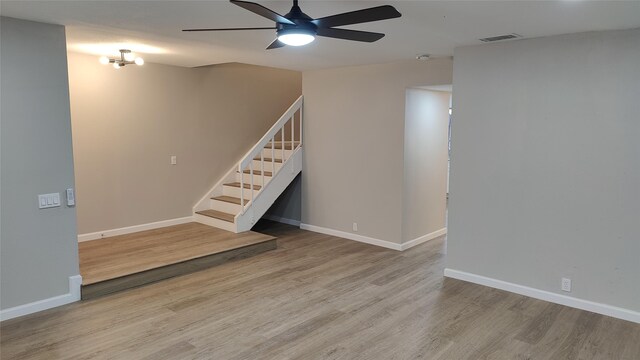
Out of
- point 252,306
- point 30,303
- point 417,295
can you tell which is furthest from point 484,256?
point 30,303

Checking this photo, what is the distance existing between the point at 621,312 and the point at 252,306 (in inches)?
126

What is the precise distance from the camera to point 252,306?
3.81m


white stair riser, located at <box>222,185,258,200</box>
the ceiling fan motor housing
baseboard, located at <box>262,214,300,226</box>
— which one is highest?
the ceiling fan motor housing

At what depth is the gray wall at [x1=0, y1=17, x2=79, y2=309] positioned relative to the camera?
3.38 metres

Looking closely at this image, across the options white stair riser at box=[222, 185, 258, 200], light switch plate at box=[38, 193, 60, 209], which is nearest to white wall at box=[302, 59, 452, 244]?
white stair riser at box=[222, 185, 258, 200]

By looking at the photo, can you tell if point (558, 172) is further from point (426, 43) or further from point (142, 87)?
point (142, 87)

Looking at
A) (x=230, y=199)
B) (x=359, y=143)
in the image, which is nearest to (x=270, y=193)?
(x=230, y=199)

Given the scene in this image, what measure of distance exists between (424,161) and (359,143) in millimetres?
940

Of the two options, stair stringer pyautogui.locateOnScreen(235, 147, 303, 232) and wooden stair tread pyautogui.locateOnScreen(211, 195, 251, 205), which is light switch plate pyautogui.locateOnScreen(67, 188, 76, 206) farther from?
wooden stair tread pyautogui.locateOnScreen(211, 195, 251, 205)

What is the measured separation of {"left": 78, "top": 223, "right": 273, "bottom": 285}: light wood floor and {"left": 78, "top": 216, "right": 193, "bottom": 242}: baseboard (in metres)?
0.10

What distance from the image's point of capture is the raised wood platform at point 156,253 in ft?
13.6

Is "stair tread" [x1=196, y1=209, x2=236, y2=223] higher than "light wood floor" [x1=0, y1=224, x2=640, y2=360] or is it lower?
higher

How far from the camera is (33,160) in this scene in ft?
11.5

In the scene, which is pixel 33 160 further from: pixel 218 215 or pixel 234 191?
pixel 234 191
